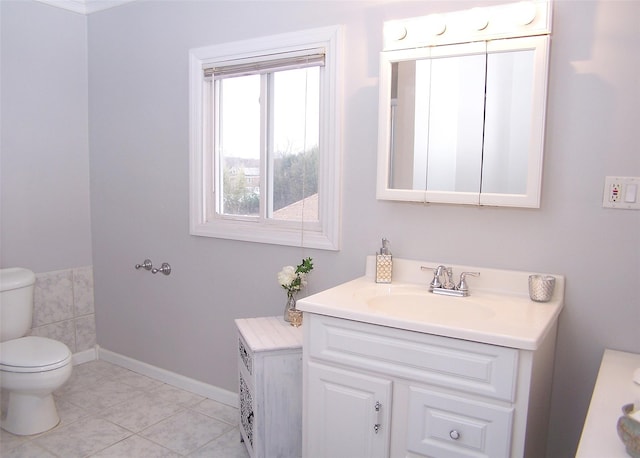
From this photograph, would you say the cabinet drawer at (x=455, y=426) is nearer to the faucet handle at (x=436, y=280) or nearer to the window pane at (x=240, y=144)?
the faucet handle at (x=436, y=280)

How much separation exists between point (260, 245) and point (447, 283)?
999 millimetres

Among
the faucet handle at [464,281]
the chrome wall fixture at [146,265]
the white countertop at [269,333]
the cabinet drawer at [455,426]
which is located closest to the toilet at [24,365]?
the chrome wall fixture at [146,265]

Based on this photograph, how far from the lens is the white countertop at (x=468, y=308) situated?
1.40m

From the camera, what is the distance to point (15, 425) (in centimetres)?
239

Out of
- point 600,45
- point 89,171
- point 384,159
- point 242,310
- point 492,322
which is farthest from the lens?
point 89,171

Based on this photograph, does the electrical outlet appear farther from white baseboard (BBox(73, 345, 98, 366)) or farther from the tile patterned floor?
white baseboard (BBox(73, 345, 98, 366))

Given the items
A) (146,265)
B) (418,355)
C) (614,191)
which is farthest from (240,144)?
(614,191)

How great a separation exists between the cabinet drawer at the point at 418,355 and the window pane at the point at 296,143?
0.84 metres

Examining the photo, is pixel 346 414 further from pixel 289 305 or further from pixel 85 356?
pixel 85 356

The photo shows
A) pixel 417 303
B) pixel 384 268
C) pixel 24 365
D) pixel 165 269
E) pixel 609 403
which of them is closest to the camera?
pixel 609 403

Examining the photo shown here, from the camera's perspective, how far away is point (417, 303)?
1.89m

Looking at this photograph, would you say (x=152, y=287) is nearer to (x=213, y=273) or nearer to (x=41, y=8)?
(x=213, y=273)

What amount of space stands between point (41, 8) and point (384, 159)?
231 centimetres

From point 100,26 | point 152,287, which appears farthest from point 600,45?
point 100,26
